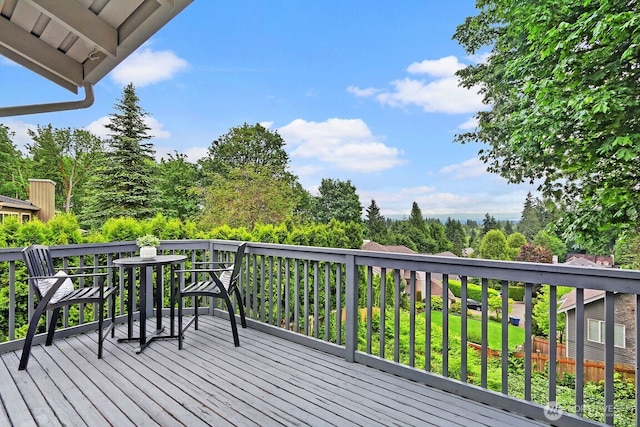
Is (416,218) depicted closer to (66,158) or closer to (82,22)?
(82,22)

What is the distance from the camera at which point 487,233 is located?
12.8 m

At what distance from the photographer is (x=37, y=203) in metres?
12.2

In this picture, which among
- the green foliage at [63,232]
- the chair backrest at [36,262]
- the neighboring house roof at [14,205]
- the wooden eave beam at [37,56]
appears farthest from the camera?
the neighboring house roof at [14,205]

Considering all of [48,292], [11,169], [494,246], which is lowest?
[494,246]

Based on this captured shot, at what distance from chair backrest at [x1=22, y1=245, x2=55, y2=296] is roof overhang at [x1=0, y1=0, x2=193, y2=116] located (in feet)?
3.87

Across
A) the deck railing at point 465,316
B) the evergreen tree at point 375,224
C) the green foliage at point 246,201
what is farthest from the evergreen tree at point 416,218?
the deck railing at point 465,316

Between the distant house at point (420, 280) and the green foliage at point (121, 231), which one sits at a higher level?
the green foliage at point (121, 231)

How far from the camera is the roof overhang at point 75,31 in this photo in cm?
184

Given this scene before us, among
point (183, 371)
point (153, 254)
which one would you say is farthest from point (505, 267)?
point (153, 254)

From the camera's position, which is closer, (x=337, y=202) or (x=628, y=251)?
(x=628, y=251)

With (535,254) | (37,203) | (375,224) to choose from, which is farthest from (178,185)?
(535,254)

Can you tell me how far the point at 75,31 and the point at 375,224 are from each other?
1829 cm

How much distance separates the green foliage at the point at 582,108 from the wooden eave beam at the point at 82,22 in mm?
6526

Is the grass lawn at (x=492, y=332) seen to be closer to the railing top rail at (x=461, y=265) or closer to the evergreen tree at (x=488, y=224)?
the evergreen tree at (x=488, y=224)
